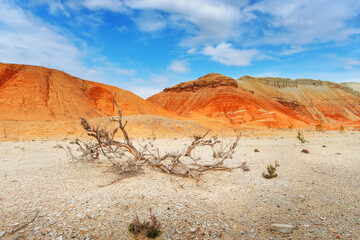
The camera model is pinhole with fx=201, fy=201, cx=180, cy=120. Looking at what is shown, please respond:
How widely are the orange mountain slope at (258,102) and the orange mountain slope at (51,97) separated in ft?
56.1

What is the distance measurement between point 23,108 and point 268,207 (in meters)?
32.7

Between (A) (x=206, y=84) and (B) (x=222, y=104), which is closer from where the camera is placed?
(B) (x=222, y=104)

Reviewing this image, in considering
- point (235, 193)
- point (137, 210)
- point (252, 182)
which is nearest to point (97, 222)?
Answer: point (137, 210)

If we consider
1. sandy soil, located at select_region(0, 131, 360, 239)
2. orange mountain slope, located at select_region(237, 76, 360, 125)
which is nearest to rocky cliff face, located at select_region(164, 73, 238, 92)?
orange mountain slope, located at select_region(237, 76, 360, 125)

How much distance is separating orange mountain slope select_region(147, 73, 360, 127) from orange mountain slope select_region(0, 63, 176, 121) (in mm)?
17111

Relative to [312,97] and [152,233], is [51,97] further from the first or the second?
[312,97]

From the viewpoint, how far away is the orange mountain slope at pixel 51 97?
2700 centimetres

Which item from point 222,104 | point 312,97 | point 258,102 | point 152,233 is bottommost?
point 152,233

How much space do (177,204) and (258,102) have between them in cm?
5202

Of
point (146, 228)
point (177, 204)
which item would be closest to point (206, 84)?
point (177, 204)

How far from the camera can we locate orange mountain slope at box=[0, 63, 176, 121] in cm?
2700

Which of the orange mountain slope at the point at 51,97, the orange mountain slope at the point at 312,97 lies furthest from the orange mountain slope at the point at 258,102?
the orange mountain slope at the point at 51,97

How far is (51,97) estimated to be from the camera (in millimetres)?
30594

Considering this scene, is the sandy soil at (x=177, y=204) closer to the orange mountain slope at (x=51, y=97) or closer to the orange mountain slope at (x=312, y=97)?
the orange mountain slope at (x=51, y=97)
